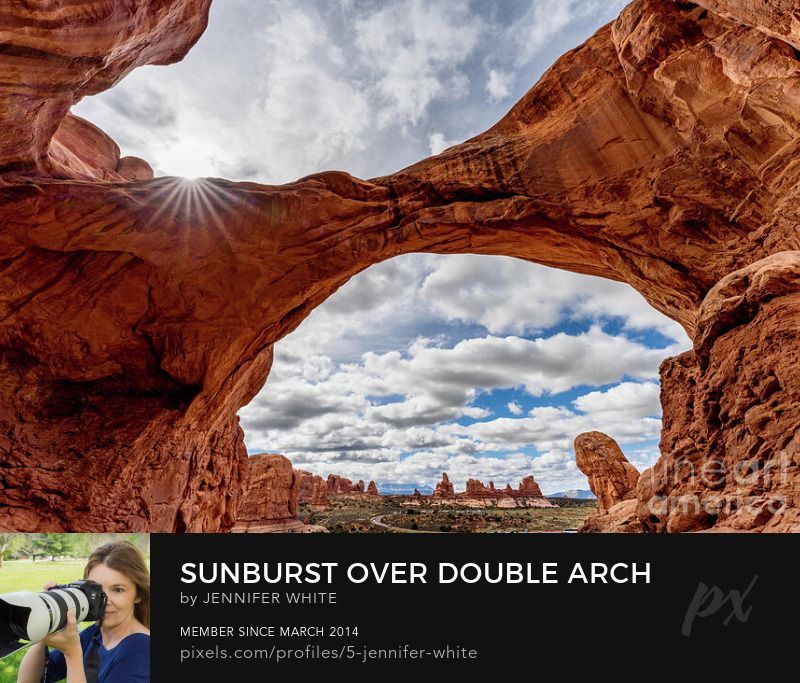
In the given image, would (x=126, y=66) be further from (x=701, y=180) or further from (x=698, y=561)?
(x=701, y=180)

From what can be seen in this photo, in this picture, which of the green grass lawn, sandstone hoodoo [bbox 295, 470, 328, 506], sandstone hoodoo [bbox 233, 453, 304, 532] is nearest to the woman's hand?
the green grass lawn

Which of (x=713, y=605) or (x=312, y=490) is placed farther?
(x=312, y=490)

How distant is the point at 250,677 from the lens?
3.00 meters

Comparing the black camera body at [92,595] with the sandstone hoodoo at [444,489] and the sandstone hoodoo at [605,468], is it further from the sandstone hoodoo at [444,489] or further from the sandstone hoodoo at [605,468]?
the sandstone hoodoo at [444,489]

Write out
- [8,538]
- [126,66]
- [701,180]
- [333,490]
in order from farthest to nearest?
[333,490] < [701,180] < [126,66] < [8,538]

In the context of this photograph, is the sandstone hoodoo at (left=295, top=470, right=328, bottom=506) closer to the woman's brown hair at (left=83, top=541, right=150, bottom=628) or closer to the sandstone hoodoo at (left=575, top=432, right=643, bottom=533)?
the sandstone hoodoo at (left=575, top=432, right=643, bottom=533)

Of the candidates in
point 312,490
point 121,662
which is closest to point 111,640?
point 121,662

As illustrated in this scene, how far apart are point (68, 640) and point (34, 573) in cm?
59

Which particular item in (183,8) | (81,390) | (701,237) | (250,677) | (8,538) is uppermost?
(183,8)

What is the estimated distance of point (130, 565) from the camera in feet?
10.6

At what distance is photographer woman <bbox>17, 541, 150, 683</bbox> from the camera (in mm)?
2973

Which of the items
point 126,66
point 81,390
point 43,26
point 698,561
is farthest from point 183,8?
point 698,561

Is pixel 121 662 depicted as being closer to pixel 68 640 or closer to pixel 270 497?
pixel 68 640

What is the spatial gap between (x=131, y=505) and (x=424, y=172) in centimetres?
1433
